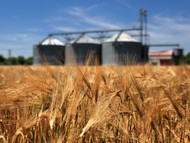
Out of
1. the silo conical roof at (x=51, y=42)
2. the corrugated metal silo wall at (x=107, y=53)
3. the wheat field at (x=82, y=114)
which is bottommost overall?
the wheat field at (x=82, y=114)

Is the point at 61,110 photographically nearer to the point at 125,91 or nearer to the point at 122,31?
the point at 125,91

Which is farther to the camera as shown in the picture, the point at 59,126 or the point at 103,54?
the point at 103,54

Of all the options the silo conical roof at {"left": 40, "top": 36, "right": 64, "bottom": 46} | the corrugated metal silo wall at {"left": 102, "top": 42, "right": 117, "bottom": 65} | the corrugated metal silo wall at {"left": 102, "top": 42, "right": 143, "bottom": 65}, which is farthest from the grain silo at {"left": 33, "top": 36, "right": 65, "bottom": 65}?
the corrugated metal silo wall at {"left": 102, "top": 42, "right": 143, "bottom": 65}

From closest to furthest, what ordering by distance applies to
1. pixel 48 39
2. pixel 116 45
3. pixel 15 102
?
pixel 15 102 → pixel 116 45 → pixel 48 39

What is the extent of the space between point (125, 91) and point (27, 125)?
2.60ft

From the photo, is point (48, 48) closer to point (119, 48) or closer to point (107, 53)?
point (107, 53)

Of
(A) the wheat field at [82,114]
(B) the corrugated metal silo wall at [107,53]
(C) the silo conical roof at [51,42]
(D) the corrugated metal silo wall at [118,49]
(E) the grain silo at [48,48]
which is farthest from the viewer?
(C) the silo conical roof at [51,42]

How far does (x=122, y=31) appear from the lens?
96.6 feet

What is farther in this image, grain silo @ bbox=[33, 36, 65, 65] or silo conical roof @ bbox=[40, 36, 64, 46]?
silo conical roof @ bbox=[40, 36, 64, 46]

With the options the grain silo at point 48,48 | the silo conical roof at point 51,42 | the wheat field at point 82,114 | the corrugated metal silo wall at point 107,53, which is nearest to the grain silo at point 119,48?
the corrugated metal silo wall at point 107,53

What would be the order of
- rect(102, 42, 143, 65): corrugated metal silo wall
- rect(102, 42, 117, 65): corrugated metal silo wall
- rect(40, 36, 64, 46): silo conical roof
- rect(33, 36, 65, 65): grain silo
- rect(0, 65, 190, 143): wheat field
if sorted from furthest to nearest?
rect(40, 36, 64, 46): silo conical roof
rect(33, 36, 65, 65): grain silo
rect(102, 42, 117, 65): corrugated metal silo wall
rect(102, 42, 143, 65): corrugated metal silo wall
rect(0, 65, 190, 143): wheat field

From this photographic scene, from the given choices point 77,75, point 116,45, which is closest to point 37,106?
point 77,75

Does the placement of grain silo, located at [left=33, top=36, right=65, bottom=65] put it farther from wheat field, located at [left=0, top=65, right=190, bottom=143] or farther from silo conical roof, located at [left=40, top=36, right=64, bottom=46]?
wheat field, located at [left=0, top=65, right=190, bottom=143]

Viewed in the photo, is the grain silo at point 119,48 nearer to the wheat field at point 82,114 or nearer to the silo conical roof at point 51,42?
the silo conical roof at point 51,42
